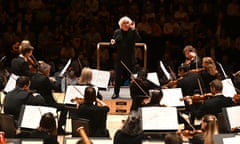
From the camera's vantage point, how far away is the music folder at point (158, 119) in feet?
24.6

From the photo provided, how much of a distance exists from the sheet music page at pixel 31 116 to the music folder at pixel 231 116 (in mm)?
2279

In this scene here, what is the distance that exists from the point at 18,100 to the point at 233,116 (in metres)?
2.95

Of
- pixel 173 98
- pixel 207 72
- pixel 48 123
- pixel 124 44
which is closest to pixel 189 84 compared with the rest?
pixel 207 72

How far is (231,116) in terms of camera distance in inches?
298

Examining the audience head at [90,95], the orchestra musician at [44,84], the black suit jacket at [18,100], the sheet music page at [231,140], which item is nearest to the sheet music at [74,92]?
the orchestra musician at [44,84]

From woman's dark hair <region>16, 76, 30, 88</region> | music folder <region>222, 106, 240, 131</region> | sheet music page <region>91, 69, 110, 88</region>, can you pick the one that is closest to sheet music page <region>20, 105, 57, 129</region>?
woman's dark hair <region>16, 76, 30, 88</region>

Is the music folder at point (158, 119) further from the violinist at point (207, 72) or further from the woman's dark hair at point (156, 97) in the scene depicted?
the violinist at point (207, 72)

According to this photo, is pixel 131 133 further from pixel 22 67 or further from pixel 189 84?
pixel 22 67

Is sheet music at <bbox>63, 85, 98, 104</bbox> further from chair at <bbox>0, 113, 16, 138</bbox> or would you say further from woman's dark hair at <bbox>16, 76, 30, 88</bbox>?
chair at <bbox>0, 113, 16, 138</bbox>

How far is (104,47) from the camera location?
1342cm

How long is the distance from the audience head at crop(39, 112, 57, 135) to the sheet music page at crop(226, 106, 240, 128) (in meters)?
2.29

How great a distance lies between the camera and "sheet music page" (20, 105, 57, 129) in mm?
7523

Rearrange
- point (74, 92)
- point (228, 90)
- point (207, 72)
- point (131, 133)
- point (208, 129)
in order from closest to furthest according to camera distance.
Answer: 1. point (208, 129)
2. point (131, 133)
3. point (74, 92)
4. point (228, 90)
5. point (207, 72)


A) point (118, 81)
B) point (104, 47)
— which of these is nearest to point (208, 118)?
Answer: point (118, 81)
